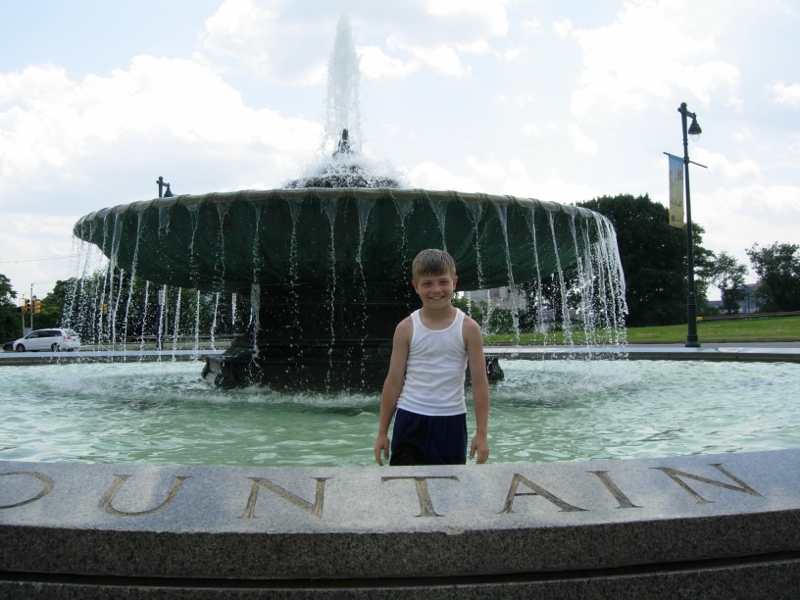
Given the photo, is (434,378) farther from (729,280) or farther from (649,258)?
(729,280)

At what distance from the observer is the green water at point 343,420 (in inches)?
189

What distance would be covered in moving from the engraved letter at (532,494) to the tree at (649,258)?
48.7 meters

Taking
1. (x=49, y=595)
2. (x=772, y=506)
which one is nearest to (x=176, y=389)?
(x=49, y=595)

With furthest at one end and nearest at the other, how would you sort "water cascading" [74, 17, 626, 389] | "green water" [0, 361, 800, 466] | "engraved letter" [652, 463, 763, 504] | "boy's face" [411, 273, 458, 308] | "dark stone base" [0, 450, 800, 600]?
"water cascading" [74, 17, 626, 389] < "green water" [0, 361, 800, 466] < "boy's face" [411, 273, 458, 308] < "engraved letter" [652, 463, 763, 504] < "dark stone base" [0, 450, 800, 600]

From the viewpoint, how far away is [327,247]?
7.88 m

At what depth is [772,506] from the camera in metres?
2.48

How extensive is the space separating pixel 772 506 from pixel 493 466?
946 millimetres

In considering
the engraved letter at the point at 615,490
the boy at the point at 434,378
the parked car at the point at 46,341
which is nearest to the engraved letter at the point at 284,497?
the boy at the point at 434,378

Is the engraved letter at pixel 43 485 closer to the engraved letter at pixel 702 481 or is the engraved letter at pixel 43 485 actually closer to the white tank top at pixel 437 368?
the white tank top at pixel 437 368

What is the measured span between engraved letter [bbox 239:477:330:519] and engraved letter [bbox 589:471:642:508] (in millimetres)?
995

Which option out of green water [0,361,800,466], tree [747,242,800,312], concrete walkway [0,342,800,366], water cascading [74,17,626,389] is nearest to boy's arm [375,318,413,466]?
green water [0,361,800,466]

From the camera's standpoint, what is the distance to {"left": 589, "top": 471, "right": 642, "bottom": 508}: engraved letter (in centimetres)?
248

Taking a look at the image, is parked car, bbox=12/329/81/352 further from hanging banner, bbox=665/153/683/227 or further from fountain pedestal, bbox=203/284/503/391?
fountain pedestal, bbox=203/284/503/391

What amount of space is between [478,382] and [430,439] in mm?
312
